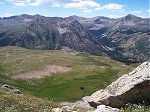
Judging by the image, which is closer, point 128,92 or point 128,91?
point 128,91

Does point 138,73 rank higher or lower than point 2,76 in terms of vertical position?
higher

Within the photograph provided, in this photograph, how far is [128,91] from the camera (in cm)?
2886

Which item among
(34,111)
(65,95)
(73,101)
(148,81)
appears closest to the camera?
(148,81)

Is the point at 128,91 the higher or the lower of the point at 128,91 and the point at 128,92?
the higher

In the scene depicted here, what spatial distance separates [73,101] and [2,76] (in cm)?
6630

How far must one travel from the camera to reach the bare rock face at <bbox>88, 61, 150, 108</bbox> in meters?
28.3

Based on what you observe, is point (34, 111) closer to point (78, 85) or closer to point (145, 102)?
point (145, 102)

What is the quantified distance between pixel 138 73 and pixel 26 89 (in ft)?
466

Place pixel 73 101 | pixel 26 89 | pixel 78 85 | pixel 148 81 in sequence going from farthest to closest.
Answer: pixel 78 85 < pixel 26 89 < pixel 73 101 < pixel 148 81

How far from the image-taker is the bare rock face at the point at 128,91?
28344 mm

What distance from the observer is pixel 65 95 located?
15438cm

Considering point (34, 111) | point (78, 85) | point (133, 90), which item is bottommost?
point (78, 85)

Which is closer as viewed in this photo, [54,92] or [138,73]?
[138,73]

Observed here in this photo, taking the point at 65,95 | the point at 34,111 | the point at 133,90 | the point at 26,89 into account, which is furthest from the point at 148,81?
the point at 26,89
